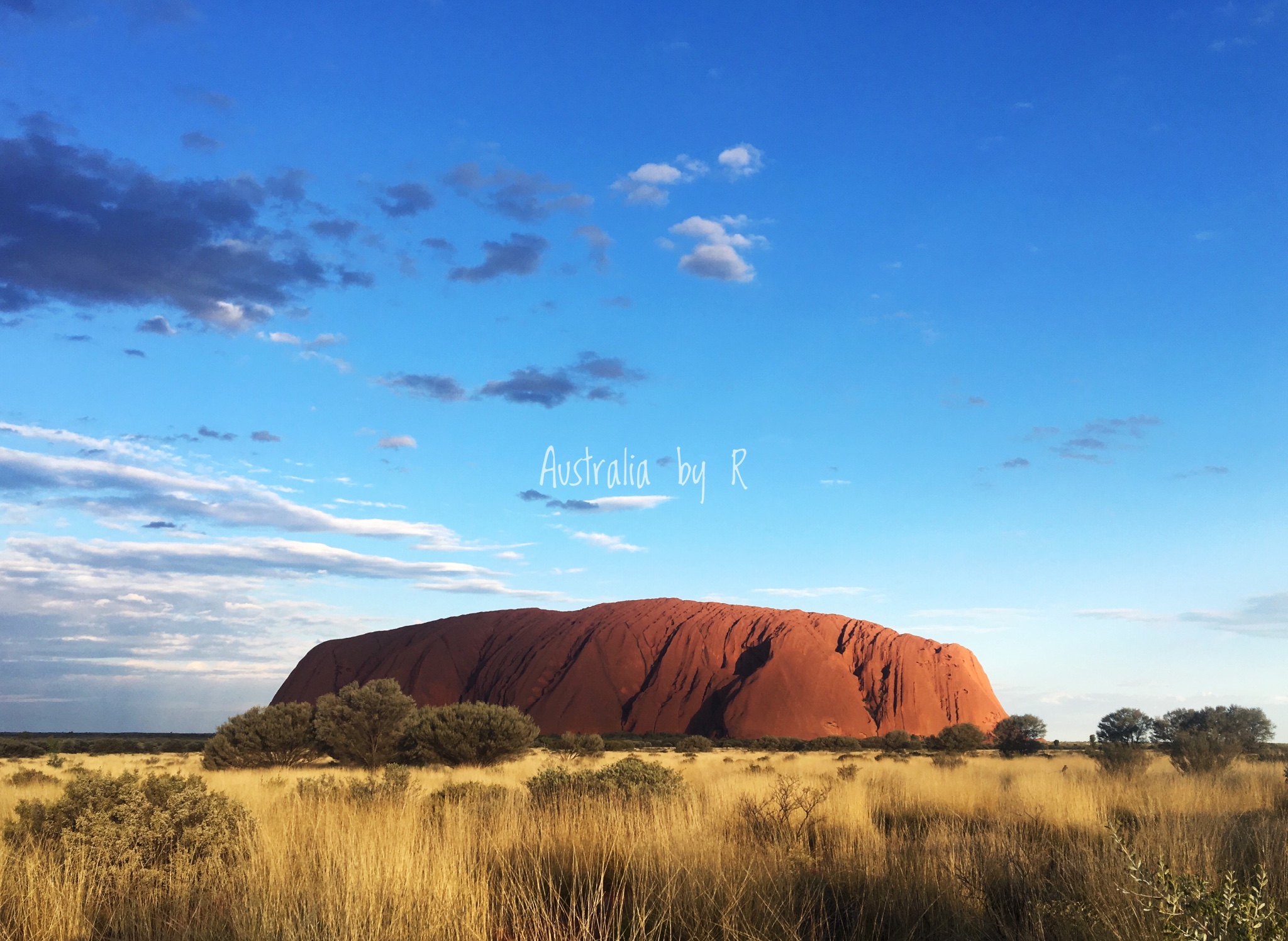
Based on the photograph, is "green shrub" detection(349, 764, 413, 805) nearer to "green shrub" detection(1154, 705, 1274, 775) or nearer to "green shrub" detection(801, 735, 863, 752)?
"green shrub" detection(1154, 705, 1274, 775)

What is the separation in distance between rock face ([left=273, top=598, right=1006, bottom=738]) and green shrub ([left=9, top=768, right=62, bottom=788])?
5370 centimetres

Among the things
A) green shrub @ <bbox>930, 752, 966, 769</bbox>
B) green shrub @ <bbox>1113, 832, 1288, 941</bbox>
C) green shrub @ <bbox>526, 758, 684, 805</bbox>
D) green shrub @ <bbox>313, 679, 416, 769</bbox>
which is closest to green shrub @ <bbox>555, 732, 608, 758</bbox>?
green shrub @ <bbox>313, 679, 416, 769</bbox>

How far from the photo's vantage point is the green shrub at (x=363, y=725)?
87.0 feet

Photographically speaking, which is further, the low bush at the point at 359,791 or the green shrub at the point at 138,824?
the low bush at the point at 359,791

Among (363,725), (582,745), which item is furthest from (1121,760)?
(582,745)

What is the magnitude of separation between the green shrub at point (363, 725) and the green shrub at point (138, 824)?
60.8 feet

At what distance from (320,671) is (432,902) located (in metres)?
92.3

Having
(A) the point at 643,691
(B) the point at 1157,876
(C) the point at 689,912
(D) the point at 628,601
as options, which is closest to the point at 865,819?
(C) the point at 689,912

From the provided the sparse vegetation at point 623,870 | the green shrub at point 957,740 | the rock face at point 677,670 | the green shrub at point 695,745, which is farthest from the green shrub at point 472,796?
the rock face at point 677,670

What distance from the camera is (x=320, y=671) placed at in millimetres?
89188

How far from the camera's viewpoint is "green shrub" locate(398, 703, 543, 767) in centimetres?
2575

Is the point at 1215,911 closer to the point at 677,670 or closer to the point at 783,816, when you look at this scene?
the point at 783,816

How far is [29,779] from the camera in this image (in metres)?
20.0

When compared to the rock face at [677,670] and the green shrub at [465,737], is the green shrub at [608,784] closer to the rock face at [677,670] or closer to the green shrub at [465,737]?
the green shrub at [465,737]
